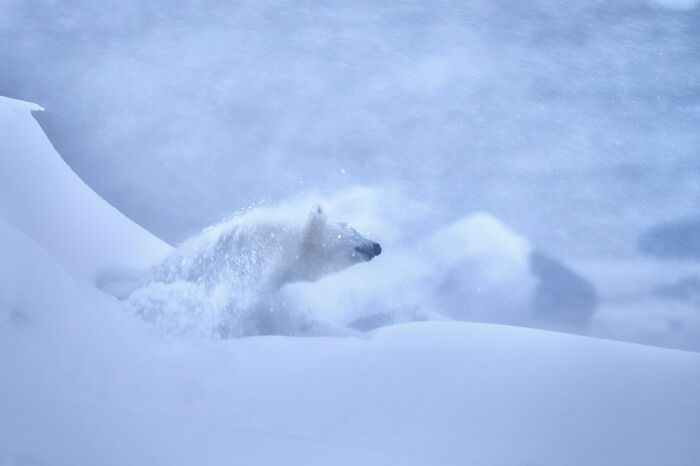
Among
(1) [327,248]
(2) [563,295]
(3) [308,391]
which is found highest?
(1) [327,248]

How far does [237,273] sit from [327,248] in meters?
0.29

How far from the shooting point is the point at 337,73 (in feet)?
5.91

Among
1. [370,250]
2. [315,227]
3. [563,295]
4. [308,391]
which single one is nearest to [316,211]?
[315,227]

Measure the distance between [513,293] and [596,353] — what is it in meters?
0.27

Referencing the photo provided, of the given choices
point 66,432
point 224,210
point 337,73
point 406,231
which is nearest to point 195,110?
point 224,210

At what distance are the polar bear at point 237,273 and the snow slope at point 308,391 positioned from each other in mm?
48

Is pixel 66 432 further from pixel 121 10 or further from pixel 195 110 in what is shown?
pixel 121 10

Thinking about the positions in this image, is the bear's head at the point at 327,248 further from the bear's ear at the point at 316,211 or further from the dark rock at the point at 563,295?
the dark rock at the point at 563,295

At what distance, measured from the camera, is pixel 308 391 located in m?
1.67

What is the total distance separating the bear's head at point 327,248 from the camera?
1719mm

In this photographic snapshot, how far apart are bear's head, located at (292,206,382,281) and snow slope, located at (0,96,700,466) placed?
211 mm

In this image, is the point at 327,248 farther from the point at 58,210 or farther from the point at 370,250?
the point at 58,210

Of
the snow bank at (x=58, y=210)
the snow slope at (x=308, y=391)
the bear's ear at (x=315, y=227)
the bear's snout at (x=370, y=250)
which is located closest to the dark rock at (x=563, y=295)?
the snow slope at (x=308, y=391)

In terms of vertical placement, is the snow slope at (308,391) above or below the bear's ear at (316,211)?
below
